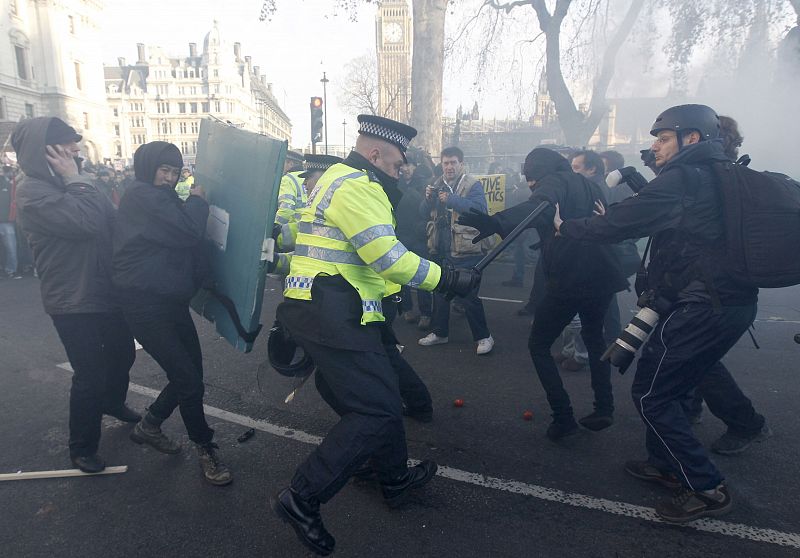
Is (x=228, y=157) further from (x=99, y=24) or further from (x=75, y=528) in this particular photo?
(x=99, y=24)

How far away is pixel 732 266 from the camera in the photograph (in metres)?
2.65

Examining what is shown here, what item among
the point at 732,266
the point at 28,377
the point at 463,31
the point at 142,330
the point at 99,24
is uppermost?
the point at 99,24

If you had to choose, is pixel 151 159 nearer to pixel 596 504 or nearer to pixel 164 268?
pixel 164 268

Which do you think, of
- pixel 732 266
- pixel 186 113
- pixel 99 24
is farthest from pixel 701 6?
pixel 186 113

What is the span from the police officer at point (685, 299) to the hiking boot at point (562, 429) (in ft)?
2.47

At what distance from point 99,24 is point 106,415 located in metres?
67.9

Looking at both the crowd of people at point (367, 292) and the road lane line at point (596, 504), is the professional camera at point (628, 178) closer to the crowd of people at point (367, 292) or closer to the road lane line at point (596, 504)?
the crowd of people at point (367, 292)

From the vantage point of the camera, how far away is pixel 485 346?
18.3 feet

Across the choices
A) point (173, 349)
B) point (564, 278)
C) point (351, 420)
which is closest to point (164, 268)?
point (173, 349)

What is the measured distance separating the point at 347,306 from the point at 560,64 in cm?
1869

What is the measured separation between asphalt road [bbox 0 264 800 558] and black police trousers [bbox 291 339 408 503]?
0.42m

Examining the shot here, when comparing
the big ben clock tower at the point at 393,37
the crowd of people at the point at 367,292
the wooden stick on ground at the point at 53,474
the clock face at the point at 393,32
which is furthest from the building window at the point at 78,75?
the wooden stick on ground at the point at 53,474

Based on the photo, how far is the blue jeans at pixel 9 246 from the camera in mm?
9828

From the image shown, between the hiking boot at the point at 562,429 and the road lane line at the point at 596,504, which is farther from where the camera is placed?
the hiking boot at the point at 562,429
